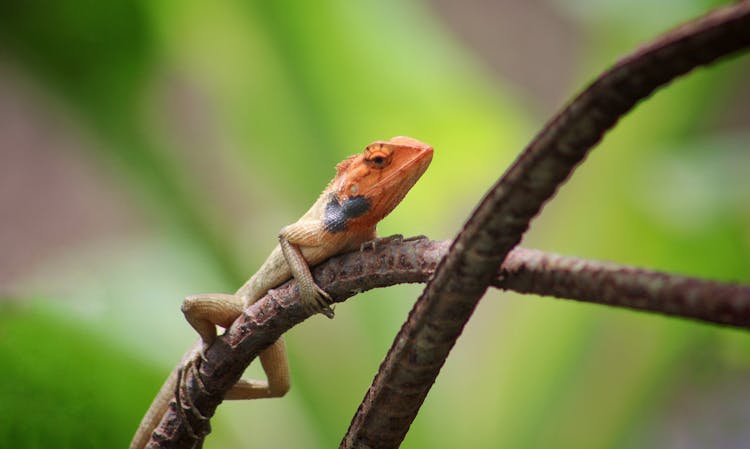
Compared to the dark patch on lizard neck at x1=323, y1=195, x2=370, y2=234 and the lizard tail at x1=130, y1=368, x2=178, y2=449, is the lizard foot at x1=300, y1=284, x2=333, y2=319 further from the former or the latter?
the lizard tail at x1=130, y1=368, x2=178, y2=449

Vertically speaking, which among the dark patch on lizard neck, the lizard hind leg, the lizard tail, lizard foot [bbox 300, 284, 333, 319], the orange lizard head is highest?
the orange lizard head

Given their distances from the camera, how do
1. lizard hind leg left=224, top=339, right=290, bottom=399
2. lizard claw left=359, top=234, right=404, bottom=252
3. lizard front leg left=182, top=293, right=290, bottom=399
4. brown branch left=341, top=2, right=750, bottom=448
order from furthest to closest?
lizard hind leg left=224, top=339, right=290, bottom=399 < lizard front leg left=182, top=293, right=290, bottom=399 < lizard claw left=359, top=234, right=404, bottom=252 < brown branch left=341, top=2, right=750, bottom=448

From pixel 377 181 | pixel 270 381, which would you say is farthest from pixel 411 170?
pixel 270 381

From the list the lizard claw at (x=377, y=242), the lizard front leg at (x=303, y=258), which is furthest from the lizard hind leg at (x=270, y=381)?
the lizard claw at (x=377, y=242)

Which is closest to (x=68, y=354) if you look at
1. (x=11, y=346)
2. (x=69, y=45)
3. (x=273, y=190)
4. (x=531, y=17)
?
(x=11, y=346)

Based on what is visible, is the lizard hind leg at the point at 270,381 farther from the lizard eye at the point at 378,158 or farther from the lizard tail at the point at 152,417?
the lizard eye at the point at 378,158

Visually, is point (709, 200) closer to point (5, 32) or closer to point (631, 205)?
point (631, 205)

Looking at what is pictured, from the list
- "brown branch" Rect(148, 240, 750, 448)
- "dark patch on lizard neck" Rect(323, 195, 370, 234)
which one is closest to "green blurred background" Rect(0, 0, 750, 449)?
"brown branch" Rect(148, 240, 750, 448)
